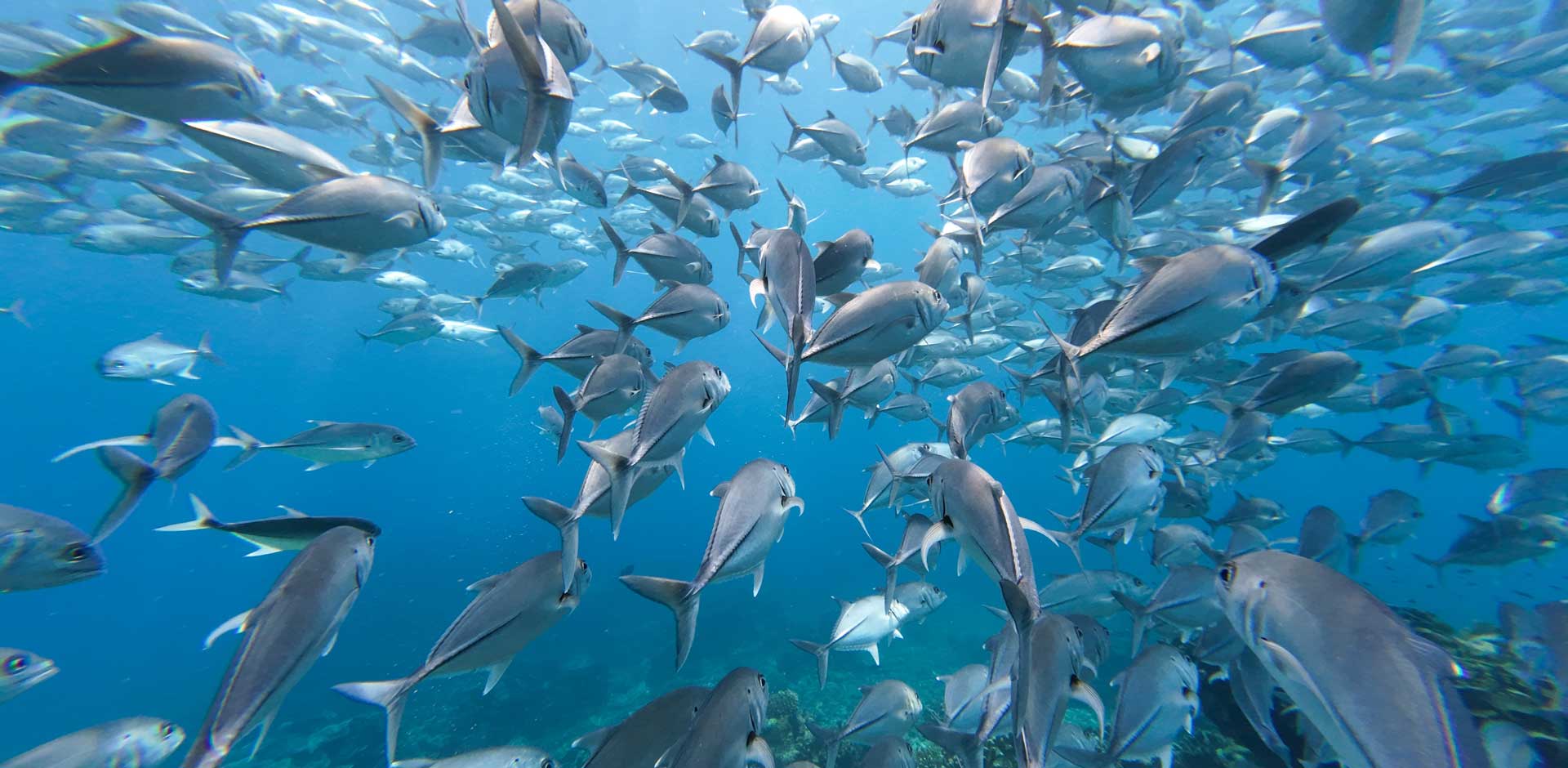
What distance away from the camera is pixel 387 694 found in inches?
89.2

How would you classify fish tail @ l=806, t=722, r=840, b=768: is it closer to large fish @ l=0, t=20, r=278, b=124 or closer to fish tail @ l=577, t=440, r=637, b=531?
fish tail @ l=577, t=440, r=637, b=531

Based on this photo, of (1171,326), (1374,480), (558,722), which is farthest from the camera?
(1374,480)

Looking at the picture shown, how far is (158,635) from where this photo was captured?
95.5 ft

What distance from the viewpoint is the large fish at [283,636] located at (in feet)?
5.24

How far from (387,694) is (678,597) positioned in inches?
54.5

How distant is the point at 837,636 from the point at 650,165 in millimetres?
7475

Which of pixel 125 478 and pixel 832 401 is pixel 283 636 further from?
pixel 832 401

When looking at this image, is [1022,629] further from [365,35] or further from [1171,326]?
[365,35]

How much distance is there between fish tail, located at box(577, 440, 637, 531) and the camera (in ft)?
7.67

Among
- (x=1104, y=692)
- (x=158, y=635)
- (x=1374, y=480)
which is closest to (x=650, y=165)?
(x=1104, y=692)

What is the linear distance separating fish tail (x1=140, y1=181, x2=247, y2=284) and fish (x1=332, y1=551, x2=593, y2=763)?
203 cm

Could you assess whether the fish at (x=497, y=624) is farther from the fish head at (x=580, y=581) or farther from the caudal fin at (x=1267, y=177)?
the caudal fin at (x=1267, y=177)

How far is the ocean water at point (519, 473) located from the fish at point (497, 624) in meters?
0.42

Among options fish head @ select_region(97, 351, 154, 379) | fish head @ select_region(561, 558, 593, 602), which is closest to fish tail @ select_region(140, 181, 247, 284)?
fish head @ select_region(561, 558, 593, 602)
